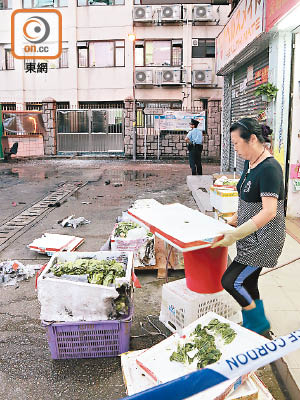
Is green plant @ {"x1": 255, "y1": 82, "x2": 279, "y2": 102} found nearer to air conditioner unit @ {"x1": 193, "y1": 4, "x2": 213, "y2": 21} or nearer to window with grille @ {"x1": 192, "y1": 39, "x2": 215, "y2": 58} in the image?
air conditioner unit @ {"x1": 193, "y1": 4, "x2": 213, "y2": 21}

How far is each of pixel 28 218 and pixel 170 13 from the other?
20704 millimetres

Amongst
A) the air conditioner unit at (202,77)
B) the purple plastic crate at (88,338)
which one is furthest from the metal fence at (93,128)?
the purple plastic crate at (88,338)

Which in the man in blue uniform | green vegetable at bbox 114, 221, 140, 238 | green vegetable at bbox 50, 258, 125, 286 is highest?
the man in blue uniform

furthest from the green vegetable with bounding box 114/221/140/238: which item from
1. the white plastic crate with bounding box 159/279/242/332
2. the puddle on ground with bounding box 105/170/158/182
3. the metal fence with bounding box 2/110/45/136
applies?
the metal fence with bounding box 2/110/45/136

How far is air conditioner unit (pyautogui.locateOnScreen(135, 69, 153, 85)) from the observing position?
26.0m

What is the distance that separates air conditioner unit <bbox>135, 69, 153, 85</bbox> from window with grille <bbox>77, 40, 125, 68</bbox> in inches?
63.3

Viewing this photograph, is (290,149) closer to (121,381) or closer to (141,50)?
(121,381)

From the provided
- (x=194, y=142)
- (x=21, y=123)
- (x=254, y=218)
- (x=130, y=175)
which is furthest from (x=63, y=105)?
(x=254, y=218)

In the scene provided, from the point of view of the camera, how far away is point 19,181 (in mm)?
14516

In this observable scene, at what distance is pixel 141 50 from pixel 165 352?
26.3 m

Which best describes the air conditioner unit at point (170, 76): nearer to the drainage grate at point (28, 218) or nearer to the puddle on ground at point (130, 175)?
the puddle on ground at point (130, 175)

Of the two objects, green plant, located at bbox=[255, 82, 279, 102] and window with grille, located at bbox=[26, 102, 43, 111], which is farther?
window with grille, located at bbox=[26, 102, 43, 111]

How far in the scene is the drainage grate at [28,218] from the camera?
7484 millimetres

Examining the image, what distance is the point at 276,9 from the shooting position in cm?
661
